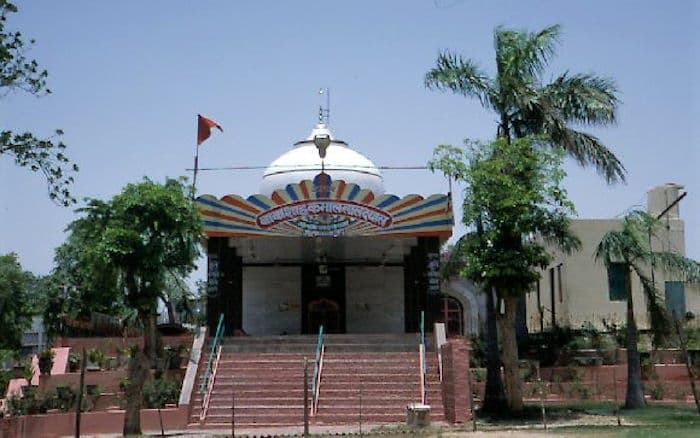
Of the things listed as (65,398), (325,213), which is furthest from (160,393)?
(325,213)

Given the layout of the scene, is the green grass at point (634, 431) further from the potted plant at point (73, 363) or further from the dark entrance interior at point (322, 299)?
the potted plant at point (73, 363)

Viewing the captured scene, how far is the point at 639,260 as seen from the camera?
25.1m

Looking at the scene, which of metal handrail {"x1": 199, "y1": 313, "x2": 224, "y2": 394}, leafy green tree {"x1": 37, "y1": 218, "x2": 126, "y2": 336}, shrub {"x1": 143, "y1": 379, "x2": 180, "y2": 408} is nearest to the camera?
shrub {"x1": 143, "y1": 379, "x2": 180, "y2": 408}

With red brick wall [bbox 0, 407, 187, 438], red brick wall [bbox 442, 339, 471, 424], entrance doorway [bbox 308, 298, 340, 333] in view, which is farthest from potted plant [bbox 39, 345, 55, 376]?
red brick wall [bbox 442, 339, 471, 424]

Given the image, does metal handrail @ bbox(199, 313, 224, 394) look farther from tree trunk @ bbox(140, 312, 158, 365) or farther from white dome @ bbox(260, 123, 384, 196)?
white dome @ bbox(260, 123, 384, 196)

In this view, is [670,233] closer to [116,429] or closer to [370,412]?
[370,412]

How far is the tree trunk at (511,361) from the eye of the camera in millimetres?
24266

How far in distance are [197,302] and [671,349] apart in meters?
28.0

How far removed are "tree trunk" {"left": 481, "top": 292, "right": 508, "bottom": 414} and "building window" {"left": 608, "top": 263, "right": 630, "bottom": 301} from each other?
11.6ft

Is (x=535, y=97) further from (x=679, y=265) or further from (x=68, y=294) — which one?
(x=68, y=294)

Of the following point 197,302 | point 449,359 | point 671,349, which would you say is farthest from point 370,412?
point 197,302

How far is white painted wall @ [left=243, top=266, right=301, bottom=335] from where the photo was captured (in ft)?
114

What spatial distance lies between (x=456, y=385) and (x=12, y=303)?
26568 millimetres

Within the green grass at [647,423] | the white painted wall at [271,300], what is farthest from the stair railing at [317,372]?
the white painted wall at [271,300]
